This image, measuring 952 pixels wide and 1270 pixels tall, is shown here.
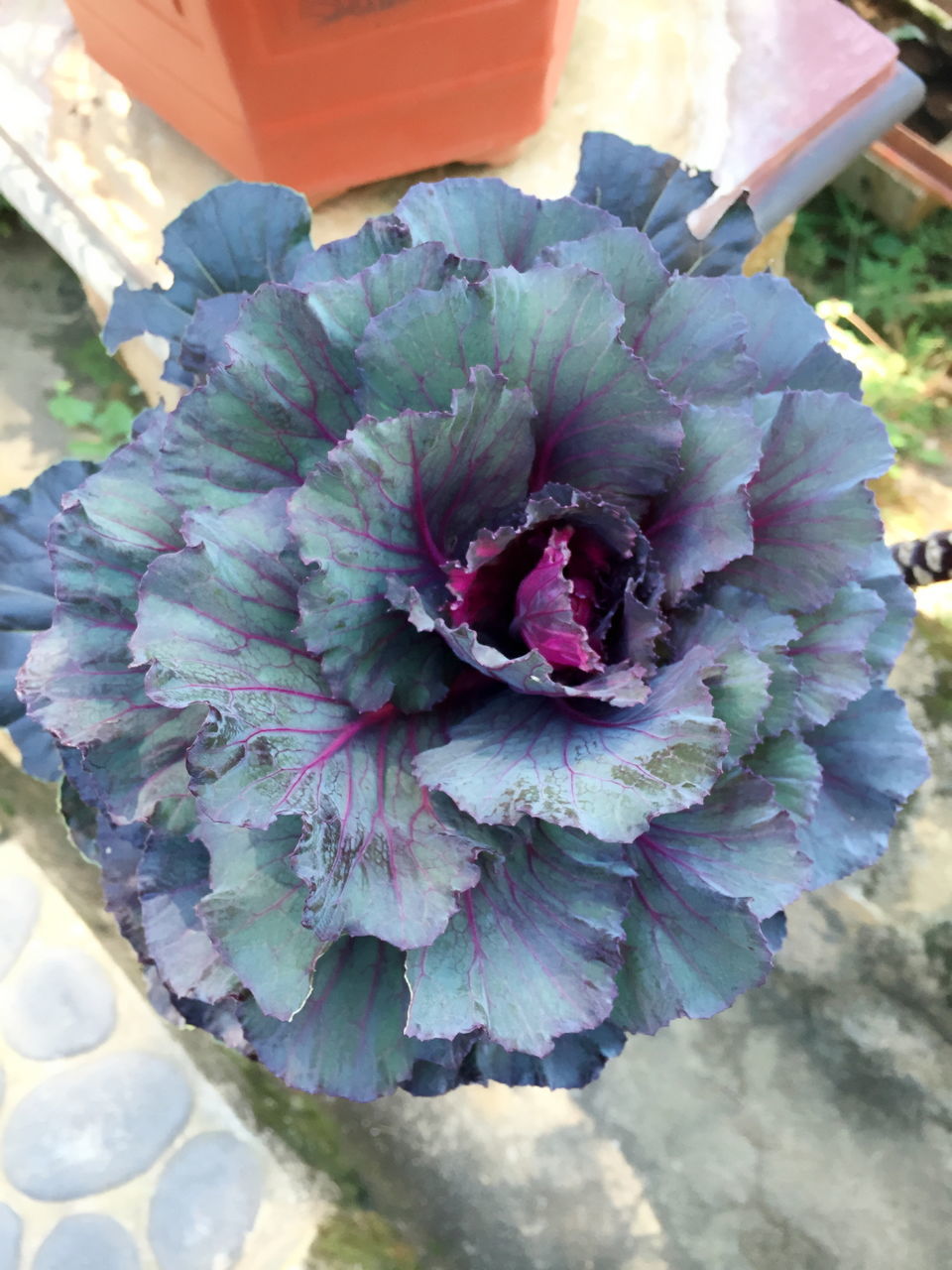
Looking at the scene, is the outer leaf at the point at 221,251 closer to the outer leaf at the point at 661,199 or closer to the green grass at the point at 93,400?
the outer leaf at the point at 661,199

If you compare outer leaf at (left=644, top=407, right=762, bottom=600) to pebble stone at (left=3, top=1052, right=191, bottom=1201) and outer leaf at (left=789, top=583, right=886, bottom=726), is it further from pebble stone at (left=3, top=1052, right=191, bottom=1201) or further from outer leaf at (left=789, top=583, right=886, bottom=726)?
pebble stone at (left=3, top=1052, right=191, bottom=1201)

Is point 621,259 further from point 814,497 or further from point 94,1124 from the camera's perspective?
point 94,1124

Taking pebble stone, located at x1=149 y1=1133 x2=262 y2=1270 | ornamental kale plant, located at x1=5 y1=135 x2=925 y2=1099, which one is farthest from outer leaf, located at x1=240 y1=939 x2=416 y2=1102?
pebble stone, located at x1=149 y1=1133 x2=262 y2=1270

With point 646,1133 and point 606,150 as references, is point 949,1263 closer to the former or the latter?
point 646,1133

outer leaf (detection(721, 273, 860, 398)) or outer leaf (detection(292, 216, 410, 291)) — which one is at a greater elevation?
outer leaf (detection(292, 216, 410, 291))

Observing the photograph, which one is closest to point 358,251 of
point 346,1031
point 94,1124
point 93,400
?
point 346,1031
